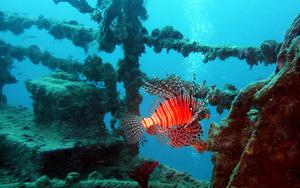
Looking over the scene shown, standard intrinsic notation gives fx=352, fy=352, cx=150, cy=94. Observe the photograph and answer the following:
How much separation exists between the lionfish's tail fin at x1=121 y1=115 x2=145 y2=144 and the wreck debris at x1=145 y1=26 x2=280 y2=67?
247 cm

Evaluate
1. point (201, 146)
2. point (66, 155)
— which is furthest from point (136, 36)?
point (201, 146)

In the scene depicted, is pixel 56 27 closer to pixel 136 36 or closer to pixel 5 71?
pixel 5 71

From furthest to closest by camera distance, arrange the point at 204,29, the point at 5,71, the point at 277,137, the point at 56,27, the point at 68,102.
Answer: the point at 204,29, the point at 5,71, the point at 56,27, the point at 68,102, the point at 277,137

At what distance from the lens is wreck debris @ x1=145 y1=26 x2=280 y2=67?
5531mm

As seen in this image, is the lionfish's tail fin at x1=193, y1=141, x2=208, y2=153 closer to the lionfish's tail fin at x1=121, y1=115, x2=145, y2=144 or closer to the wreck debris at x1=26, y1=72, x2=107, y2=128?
the lionfish's tail fin at x1=121, y1=115, x2=145, y2=144

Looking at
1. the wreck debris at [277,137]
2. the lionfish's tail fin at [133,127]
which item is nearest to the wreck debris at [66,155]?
the lionfish's tail fin at [133,127]

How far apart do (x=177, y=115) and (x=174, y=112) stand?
57mm

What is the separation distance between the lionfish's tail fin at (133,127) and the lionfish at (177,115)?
0.40 m

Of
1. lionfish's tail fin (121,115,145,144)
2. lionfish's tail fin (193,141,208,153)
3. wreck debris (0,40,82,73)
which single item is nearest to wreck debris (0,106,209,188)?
lionfish's tail fin (121,115,145,144)

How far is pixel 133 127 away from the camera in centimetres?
446

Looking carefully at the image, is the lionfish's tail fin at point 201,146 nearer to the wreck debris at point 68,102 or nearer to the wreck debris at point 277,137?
the wreck debris at point 277,137

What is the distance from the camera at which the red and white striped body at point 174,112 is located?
343 centimetres

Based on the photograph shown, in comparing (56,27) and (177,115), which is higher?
(56,27)

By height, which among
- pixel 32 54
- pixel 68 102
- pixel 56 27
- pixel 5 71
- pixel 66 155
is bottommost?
pixel 66 155
